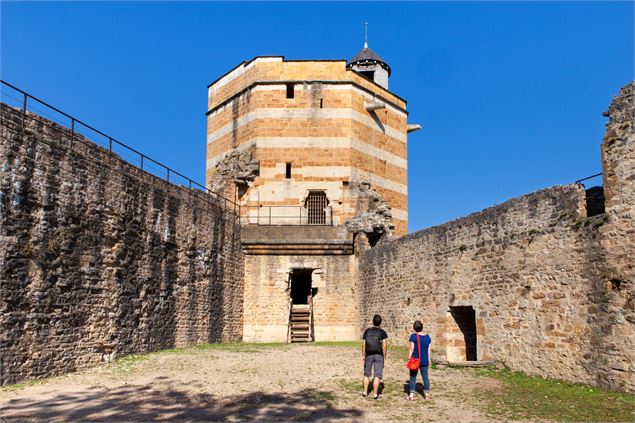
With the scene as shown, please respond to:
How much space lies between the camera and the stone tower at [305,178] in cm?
2006

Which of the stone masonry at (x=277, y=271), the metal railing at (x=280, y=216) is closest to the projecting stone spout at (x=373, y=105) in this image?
the metal railing at (x=280, y=216)

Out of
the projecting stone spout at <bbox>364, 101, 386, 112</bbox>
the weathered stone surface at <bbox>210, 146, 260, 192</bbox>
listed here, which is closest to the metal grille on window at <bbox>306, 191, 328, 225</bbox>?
the weathered stone surface at <bbox>210, 146, 260, 192</bbox>

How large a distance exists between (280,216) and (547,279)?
500 inches

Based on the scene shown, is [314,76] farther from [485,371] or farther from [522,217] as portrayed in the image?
[485,371]

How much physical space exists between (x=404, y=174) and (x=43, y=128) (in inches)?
664

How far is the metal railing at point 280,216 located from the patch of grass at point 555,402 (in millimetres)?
12526

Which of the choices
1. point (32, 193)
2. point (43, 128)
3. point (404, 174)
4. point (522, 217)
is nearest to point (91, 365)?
point (32, 193)

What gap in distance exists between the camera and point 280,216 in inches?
859

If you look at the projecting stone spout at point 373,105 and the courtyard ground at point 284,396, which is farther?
the projecting stone spout at point 373,105

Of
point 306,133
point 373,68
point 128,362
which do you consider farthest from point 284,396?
point 373,68

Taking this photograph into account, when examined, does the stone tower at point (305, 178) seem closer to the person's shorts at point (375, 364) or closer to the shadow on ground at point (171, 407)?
the shadow on ground at point (171, 407)

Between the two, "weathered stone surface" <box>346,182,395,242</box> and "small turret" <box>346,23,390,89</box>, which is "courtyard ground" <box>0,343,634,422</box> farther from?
"small turret" <box>346,23,390,89</box>

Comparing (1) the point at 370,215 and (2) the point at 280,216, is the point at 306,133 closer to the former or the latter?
(2) the point at 280,216

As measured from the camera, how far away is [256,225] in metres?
20.9
